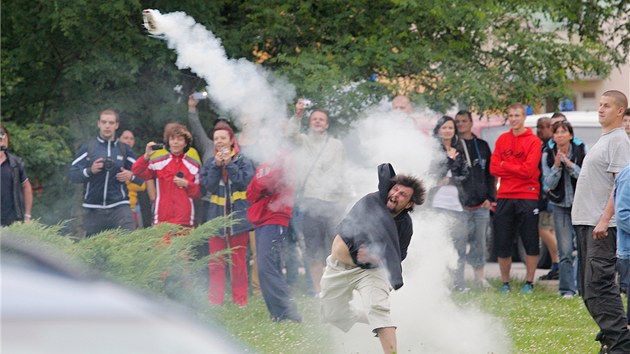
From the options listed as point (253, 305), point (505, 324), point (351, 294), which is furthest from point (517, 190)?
point (351, 294)

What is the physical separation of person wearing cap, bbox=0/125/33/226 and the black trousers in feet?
19.6

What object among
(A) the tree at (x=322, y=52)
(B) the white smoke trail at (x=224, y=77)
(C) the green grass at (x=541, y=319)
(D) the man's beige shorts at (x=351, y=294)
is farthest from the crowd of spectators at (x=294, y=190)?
(D) the man's beige shorts at (x=351, y=294)

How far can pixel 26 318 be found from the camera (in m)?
2.15

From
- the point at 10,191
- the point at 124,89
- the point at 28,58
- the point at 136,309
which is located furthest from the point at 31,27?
the point at 136,309

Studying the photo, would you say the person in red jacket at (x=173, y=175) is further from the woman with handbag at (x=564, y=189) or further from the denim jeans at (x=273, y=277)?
the woman with handbag at (x=564, y=189)

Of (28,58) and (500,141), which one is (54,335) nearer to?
(500,141)

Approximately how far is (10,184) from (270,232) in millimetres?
3148

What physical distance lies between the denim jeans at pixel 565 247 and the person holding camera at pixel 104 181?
14.6 ft

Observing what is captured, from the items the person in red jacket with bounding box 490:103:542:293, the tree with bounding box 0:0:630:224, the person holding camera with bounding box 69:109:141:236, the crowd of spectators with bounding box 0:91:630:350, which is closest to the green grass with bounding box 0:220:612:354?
the crowd of spectators with bounding box 0:91:630:350

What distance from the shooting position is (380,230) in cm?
758

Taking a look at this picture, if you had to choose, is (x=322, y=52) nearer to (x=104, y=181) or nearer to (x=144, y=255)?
(x=104, y=181)

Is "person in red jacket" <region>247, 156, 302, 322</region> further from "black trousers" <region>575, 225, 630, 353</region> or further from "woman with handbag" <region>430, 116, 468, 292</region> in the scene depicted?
"black trousers" <region>575, 225, 630, 353</region>

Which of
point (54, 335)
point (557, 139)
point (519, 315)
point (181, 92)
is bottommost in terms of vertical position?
point (519, 315)

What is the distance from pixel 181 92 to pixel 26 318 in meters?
11.3
